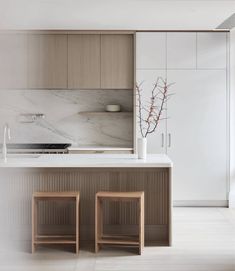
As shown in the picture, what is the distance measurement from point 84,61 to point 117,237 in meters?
1.89

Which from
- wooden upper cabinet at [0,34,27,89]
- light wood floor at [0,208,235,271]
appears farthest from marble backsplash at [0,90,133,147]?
wooden upper cabinet at [0,34,27,89]

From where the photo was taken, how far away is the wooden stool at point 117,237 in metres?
2.66

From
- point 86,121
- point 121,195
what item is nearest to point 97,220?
point 121,195

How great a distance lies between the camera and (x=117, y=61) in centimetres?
424

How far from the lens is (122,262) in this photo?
2.60 metres

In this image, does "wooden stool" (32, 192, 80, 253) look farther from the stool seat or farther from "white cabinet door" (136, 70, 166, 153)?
"white cabinet door" (136, 70, 166, 153)

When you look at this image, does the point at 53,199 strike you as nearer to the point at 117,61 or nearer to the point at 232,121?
the point at 117,61

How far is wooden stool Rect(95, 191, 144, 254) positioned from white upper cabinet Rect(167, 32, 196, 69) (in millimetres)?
1803

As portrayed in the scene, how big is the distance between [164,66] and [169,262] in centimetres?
209

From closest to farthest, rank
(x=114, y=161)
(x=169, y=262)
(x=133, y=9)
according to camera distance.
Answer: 1. (x=169, y=262)
2. (x=114, y=161)
3. (x=133, y=9)

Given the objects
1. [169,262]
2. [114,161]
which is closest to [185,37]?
[114,161]

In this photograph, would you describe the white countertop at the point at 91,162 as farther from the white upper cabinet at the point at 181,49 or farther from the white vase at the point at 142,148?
the white upper cabinet at the point at 181,49

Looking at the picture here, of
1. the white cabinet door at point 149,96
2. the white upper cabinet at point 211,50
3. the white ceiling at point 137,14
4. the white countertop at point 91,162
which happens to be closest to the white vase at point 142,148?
the white countertop at point 91,162

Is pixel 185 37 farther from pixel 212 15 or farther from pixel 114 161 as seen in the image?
pixel 114 161
